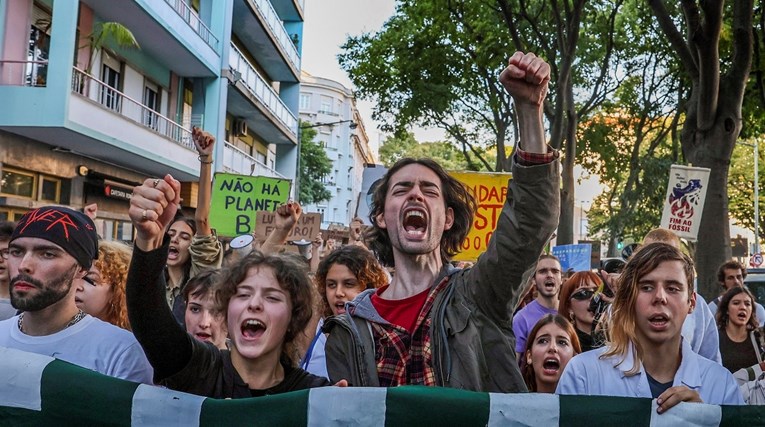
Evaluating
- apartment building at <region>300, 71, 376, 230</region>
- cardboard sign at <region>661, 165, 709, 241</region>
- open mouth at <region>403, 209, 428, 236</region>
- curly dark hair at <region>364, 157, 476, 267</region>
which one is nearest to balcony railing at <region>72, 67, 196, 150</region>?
cardboard sign at <region>661, 165, 709, 241</region>

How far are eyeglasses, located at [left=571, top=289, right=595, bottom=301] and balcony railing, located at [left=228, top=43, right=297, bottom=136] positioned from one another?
18.1 meters

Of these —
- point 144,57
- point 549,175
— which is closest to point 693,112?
point 549,175

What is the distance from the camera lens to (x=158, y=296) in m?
2.31

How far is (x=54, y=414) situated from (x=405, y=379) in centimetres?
100

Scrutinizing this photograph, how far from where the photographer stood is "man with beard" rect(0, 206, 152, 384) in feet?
8.64

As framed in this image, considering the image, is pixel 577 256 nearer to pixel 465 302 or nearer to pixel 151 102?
pixel 151 102

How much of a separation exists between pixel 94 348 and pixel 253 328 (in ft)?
1.73

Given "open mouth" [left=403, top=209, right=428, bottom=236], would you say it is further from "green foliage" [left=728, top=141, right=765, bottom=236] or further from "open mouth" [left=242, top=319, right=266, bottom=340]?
"green foliage" [left=728, top=141, right=765, bottom=236]

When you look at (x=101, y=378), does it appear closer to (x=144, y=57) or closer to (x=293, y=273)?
(x=293, y=273)

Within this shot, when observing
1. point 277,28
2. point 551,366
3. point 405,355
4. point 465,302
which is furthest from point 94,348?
point 277,28

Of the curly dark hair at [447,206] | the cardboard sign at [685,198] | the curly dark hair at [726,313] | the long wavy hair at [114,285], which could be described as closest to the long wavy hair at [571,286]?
the curly dark hair at [726,313]

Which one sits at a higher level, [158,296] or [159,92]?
[159,92]

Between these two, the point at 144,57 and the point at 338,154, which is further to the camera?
the point at 338,154

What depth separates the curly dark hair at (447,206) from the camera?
109 inches
